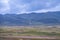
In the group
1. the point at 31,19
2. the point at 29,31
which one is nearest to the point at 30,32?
the point at 29,31

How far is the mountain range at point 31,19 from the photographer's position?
4.32ft

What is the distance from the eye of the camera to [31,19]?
137 centimetres

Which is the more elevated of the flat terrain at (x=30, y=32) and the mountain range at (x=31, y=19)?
the mountain range at (x=31, y=19)

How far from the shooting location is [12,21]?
140cm

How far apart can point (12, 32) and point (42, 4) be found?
44 cm

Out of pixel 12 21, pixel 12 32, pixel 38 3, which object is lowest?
pixel 12 32

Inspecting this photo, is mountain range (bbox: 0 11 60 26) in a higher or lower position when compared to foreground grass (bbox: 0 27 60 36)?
higher

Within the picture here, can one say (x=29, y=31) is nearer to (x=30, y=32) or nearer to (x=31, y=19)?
(x=30, y=32)

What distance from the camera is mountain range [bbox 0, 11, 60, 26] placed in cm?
132

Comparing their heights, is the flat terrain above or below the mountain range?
below

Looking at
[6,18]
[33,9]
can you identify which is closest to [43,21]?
[33,9]

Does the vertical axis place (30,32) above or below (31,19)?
Answer: below

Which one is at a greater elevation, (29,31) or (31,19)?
(31,19)

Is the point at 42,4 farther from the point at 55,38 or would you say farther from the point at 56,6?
the point at 55,38
